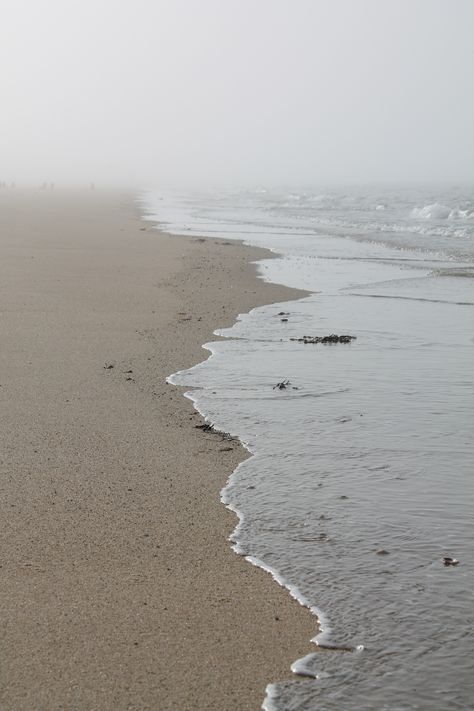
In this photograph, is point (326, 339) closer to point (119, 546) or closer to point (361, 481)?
point (361, 481)

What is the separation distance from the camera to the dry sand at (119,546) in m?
2.86

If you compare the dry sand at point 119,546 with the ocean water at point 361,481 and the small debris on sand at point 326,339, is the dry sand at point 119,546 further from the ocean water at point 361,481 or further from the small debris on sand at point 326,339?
the small debris on sand at point 326,339

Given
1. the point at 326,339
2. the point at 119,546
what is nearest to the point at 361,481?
the point at 119,546

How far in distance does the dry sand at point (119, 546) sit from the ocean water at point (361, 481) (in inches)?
6.4

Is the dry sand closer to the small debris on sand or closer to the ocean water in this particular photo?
the ocean water

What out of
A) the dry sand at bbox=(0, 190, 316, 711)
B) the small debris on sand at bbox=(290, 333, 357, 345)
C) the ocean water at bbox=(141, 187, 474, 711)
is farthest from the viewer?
the small debris on sand at bbox=(290, 333, 357, 345)

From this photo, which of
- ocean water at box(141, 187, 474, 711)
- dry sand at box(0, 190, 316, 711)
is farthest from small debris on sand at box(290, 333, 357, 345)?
dry sand at box(0, 190, 316, 711)

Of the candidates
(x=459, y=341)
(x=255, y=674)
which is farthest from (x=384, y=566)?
(x=459, y=341)

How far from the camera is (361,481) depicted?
4.79 meters

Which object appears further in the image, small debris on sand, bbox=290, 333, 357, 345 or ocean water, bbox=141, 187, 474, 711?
small debris on sand, bbox=290, 333, 357, 345

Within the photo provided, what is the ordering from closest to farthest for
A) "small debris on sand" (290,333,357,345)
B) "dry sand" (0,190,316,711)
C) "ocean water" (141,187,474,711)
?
"dry sand" (0,190,316,711)
"ocean water" (141,187,474,711)
"small debris on sand" (290,333,357,345)

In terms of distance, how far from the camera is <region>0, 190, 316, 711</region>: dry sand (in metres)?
2.86

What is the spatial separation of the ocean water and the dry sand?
0.16 m

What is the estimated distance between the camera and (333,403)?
635 cm
